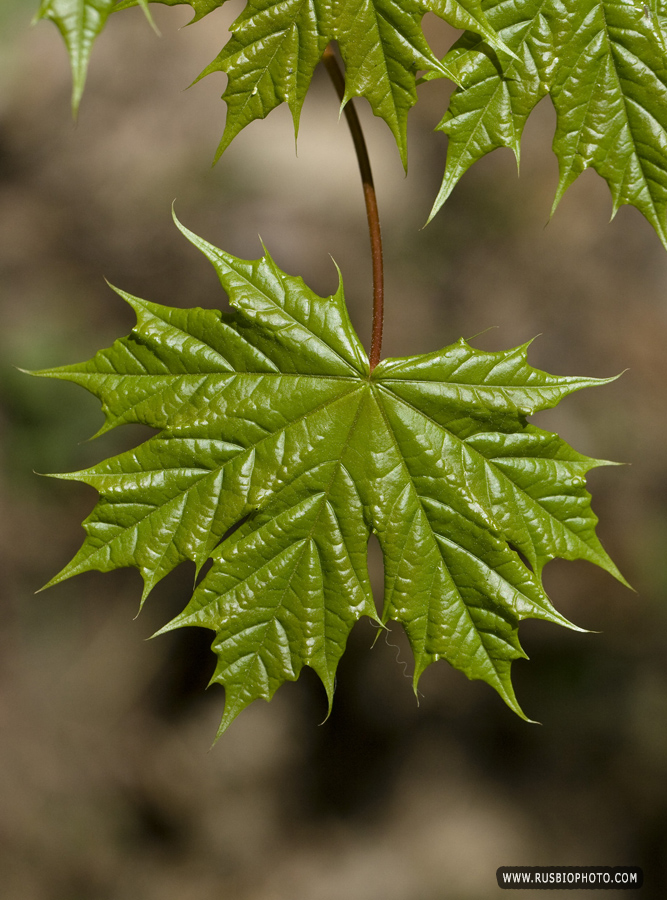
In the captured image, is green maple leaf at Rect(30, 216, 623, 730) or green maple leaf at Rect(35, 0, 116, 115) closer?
green maple leaf at Rect(35, 0, 116, 115)

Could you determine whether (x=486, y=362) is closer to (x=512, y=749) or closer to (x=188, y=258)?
(x=188, y=258)

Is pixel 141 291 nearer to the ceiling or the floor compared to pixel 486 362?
nearer to the ceiling

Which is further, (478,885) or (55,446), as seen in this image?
(478,885)

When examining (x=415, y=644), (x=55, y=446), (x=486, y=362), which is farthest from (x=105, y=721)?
(x=486, y=362)

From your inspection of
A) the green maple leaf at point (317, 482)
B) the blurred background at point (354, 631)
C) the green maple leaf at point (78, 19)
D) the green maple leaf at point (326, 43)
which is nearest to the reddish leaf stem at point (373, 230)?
the green maple leaf at point (317, 482)

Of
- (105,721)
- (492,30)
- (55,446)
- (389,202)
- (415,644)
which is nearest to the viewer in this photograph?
(492,30)

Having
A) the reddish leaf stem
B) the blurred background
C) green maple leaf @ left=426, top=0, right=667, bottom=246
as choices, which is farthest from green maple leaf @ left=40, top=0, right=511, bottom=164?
the blurred background

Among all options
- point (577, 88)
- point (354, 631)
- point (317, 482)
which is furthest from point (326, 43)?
point (354, 631)

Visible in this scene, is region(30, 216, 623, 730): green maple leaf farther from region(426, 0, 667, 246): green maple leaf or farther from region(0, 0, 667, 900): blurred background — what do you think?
region(0, 0, 667, 900): blurred background
